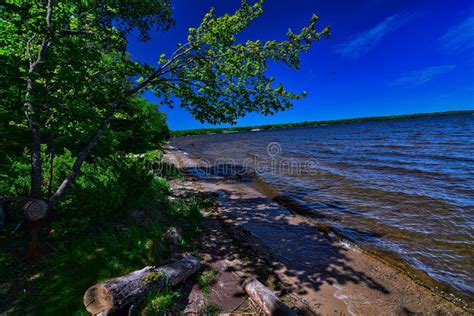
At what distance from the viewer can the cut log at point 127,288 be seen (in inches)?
133

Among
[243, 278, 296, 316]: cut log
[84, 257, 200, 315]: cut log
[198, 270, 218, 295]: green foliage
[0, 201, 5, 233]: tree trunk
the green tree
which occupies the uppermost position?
the green tree

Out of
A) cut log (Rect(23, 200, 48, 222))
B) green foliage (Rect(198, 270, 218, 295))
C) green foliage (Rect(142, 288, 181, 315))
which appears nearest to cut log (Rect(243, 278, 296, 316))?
green foliage (Rect(198, 270, 218, 295))

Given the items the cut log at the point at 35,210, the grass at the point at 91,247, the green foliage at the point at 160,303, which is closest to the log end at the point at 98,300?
the grass at the point at 91,247

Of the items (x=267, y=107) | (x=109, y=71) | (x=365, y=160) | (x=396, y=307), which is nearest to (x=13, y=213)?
(x=109, y=71)

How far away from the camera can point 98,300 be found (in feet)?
11.2

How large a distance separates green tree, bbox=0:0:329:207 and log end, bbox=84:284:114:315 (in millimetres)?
2923

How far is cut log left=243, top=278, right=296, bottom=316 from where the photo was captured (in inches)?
143


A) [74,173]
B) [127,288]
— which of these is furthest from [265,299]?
[74,173]

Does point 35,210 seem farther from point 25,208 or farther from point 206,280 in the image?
point 206,280

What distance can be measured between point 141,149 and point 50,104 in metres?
7.31

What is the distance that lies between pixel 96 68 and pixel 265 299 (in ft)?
21.9

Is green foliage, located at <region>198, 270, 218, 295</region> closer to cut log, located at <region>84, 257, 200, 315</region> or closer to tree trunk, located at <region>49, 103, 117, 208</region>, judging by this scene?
cut log, located at <region>84, 257, 200, 315</region>

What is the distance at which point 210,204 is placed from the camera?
9852mm

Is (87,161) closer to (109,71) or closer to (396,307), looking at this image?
(109,71)
